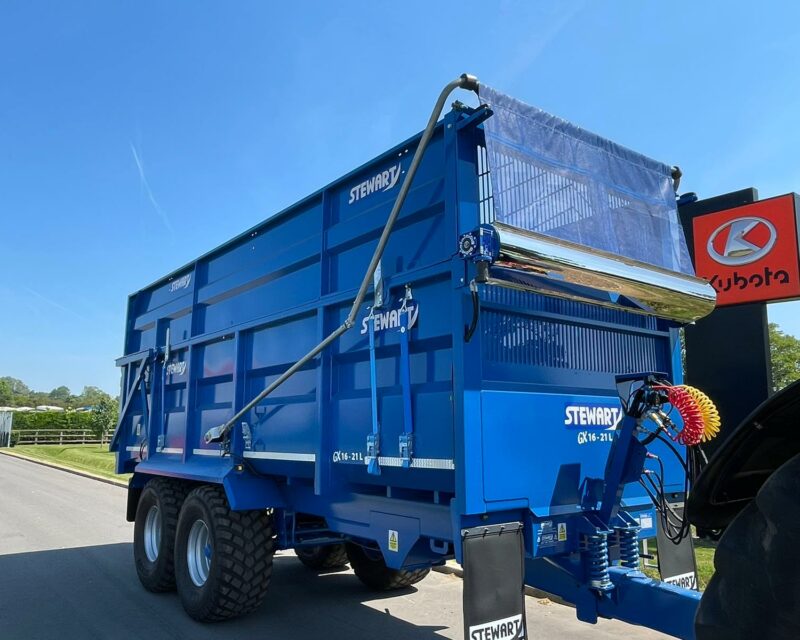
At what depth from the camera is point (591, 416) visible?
3863 mm

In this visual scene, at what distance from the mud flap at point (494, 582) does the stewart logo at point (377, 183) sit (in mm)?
2199

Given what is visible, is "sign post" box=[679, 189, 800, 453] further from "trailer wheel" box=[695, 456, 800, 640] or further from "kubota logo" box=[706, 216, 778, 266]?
"trailer wheel" box=[695, 456, 800, 640]

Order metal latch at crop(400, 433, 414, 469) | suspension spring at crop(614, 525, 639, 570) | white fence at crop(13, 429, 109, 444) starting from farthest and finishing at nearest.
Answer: white fence at crop(13, 429, 109, 444) < suspension spring at crop(614, 525, 639, 570) < metal latch at crop(400, 433, 414, 469)

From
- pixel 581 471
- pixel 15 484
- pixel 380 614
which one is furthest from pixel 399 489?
pixel 15 484

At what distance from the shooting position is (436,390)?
11.5 feet

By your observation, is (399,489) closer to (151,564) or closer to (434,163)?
(434,163)

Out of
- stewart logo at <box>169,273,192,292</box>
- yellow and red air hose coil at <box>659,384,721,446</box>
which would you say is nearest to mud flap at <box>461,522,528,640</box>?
yellow and red air hose coil at <box>659,384,721,446</box>

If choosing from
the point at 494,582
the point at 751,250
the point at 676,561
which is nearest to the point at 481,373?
the point at 494,582

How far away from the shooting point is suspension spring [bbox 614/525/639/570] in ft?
12.0

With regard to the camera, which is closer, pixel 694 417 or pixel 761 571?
pixel 761 571

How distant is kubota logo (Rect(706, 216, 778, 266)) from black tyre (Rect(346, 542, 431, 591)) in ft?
20.9

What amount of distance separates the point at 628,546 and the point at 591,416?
2.50 ft

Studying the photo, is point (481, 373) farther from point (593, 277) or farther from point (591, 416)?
point (591, 416)

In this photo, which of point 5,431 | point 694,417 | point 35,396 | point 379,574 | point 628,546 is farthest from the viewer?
point 35,396
